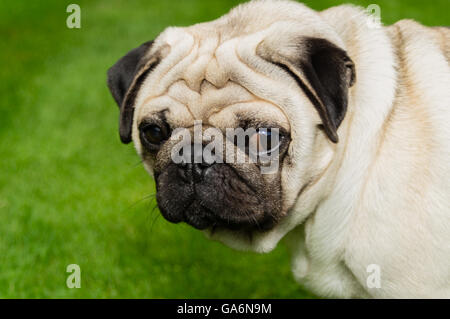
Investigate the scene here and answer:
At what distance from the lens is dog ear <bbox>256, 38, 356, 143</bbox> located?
2713 mm

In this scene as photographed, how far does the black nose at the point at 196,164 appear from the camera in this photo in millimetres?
2789

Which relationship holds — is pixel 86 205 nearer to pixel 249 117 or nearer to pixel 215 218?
pixel 215 218

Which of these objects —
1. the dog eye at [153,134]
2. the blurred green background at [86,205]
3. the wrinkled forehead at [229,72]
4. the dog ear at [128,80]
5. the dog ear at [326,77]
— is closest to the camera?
the dog ear at [326,77]

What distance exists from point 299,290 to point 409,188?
76.7 inches

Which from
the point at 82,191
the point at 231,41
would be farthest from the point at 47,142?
the point at 231,41

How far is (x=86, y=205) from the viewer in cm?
542

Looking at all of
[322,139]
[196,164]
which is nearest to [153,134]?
[196,164]

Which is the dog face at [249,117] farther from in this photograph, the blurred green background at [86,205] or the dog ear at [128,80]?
the blurred green background at [86,205]

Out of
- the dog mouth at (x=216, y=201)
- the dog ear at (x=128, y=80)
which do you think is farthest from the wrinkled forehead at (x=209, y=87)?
the dog mouth at (x=216, y=201)

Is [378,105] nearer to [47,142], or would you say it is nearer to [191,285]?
Result: [191,285]

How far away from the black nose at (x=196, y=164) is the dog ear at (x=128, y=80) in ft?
2.02

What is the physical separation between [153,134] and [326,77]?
3.07 feet

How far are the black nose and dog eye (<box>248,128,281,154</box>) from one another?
21cm

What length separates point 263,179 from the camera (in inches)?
111
